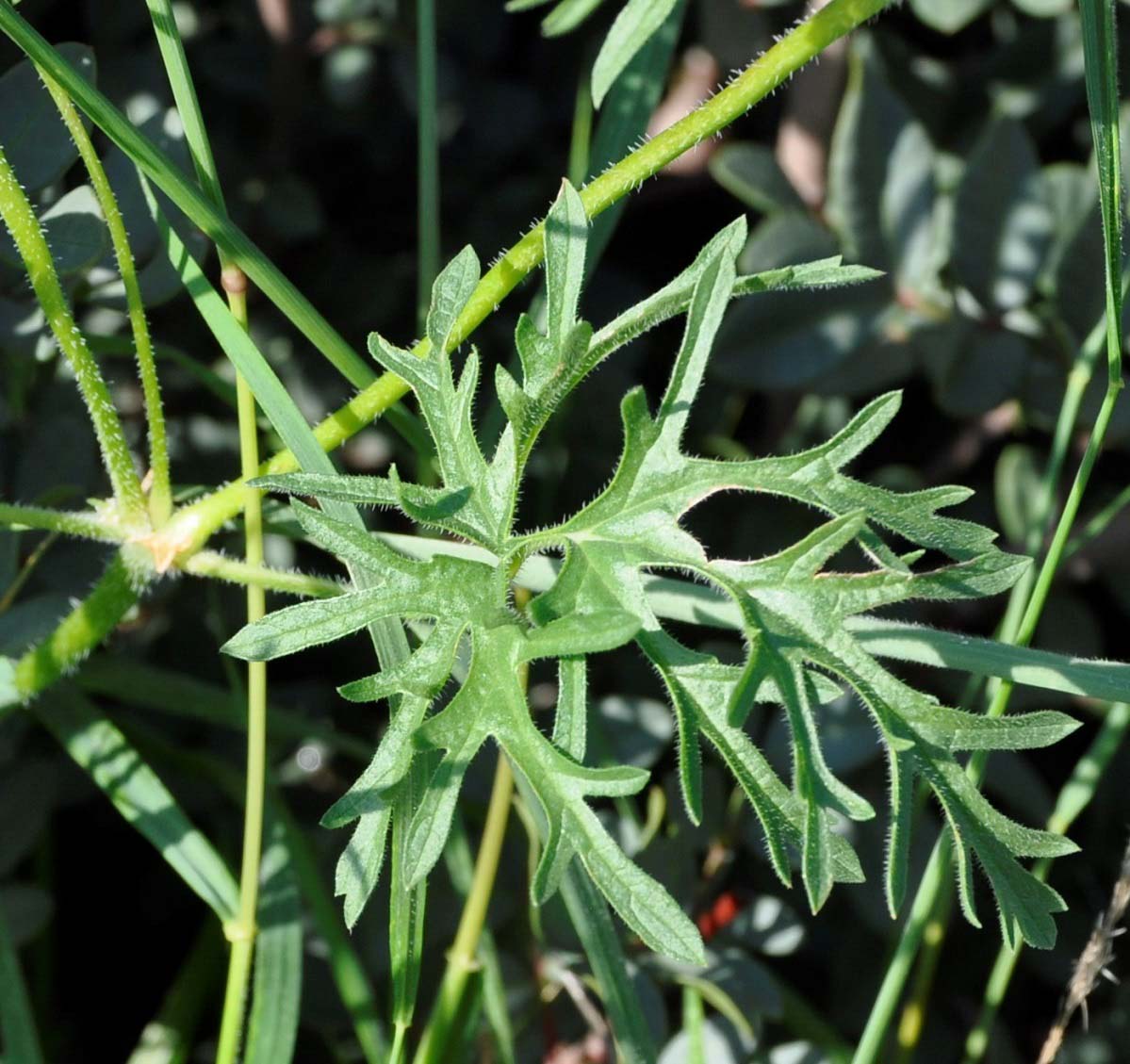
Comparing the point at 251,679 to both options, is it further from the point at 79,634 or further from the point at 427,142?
the point at 427,142

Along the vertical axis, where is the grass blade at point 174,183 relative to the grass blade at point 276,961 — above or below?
above

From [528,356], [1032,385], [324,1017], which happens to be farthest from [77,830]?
[1032,385]

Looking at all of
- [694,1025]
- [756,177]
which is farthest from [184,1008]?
[756,177]

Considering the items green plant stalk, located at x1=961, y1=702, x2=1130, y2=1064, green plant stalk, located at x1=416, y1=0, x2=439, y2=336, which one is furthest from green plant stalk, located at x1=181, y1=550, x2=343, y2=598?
green plant stalk, located at x1=961, y1=702, x2=1130, y2=1064

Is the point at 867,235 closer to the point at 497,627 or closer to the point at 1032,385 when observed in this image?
the point at 1032,385

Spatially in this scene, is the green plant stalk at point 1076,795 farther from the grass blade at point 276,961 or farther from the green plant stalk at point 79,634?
the green plant stalk at point 79,634

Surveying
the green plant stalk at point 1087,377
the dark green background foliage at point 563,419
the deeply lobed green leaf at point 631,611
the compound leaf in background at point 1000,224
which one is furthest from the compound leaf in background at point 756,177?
the deeply lobed green leaf at point 631,611
